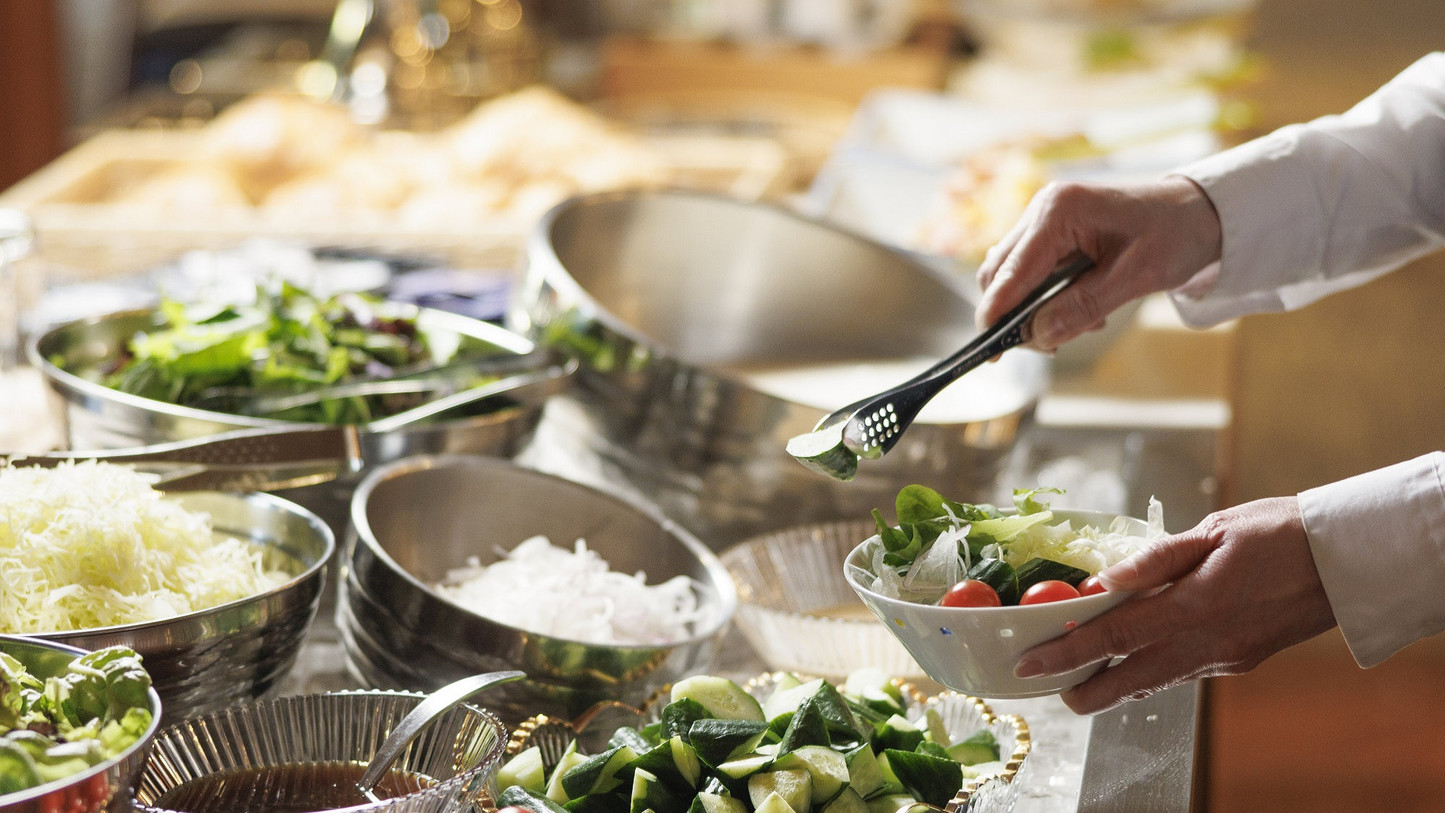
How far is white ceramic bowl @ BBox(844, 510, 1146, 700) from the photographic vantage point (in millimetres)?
792

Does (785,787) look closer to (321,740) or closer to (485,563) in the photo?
A: (321,740)

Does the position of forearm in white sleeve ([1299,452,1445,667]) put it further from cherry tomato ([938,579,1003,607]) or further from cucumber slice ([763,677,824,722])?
cucumber slice ([763,677,824,722])

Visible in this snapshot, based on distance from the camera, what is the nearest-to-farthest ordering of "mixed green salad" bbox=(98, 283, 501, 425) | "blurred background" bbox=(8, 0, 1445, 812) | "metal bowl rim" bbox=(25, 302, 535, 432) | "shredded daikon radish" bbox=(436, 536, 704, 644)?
1. "shredded daikon radish" bbox=(436, 536, 704, 644)
2. "metal bowl rim" bbox=(25, 302, 535, 432)
3. "mixed green salad" bbox=(98, 283, 501, 425)
4. "blurred background" bbox=(8, 0, 1445, 812)

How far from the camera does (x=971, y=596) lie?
81 cm

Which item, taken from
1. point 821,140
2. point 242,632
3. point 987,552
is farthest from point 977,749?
point 821,140

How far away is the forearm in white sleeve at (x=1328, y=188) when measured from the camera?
48.9 inches

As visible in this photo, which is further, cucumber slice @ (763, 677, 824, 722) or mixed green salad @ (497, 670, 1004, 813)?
cucumber slice @ (763, 677, 824, 722)

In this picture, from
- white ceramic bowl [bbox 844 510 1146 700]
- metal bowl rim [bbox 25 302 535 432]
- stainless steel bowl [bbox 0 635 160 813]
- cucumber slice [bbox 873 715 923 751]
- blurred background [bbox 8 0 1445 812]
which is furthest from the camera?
blurred background [bbox 8 0 1445 812]

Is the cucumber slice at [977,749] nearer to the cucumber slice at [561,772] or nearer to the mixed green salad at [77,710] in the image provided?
the cucumber slice at [561,772]

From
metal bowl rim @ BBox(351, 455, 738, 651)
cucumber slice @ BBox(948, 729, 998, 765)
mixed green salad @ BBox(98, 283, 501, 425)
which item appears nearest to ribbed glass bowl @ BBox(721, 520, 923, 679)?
metal bowl rim @ BBox(351, 455, 738, 651)

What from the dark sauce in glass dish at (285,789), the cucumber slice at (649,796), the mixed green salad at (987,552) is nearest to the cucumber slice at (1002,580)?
the mixed green salad at (987,552)

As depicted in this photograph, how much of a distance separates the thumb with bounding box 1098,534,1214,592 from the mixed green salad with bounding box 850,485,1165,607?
0.04 feet

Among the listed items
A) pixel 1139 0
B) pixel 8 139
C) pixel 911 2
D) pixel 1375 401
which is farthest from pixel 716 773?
pixel 1139 0

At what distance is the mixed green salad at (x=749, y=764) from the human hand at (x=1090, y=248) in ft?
1.21
